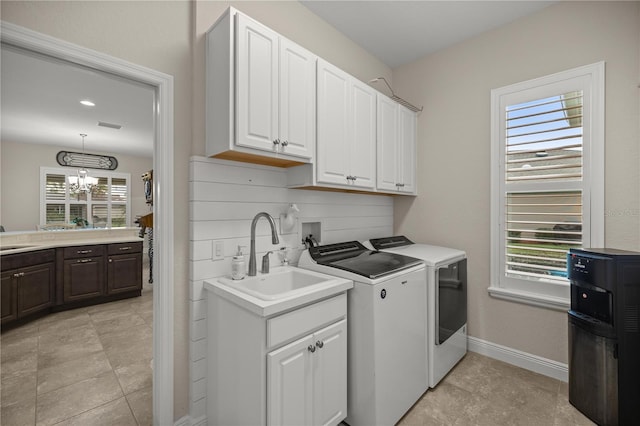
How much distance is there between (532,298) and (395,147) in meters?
1.69

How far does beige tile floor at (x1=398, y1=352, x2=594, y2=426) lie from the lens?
176cm

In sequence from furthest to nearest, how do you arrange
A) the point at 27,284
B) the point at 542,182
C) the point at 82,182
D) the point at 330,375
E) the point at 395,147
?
the point at 82,182 → the point at 27,284 → the point at 395,147 → the point at 542,182 → the point at 330,375

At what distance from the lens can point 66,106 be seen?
12.8 feet

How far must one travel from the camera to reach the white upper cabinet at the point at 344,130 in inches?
76.8

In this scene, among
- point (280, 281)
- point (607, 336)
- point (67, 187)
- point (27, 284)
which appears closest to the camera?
point (607, 336)

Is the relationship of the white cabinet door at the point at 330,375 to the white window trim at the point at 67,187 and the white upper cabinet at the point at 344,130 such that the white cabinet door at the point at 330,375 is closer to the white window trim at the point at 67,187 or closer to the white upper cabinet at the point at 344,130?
the white upper cabinet at the point at 344,130

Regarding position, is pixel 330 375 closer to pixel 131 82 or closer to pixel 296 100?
pixel 296 100

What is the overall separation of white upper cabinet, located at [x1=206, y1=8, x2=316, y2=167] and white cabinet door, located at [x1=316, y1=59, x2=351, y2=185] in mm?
115

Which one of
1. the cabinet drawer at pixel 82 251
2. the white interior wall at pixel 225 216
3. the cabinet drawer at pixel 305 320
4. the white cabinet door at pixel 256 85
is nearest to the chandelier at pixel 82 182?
the cabinet drawer at pixel 82 251

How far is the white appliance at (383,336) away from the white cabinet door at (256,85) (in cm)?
93

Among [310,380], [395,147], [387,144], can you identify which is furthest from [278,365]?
[395,147]

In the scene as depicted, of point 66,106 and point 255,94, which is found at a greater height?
point 66,106

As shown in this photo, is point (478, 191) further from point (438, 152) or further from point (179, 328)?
point (179, 328)

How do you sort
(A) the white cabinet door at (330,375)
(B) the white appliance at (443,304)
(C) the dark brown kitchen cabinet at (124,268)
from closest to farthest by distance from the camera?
(A) the white cabinet door at (330,375) < (B) the white appliance at (443,304) < (C) the dark brown kitchen cabinet at (124,268)
